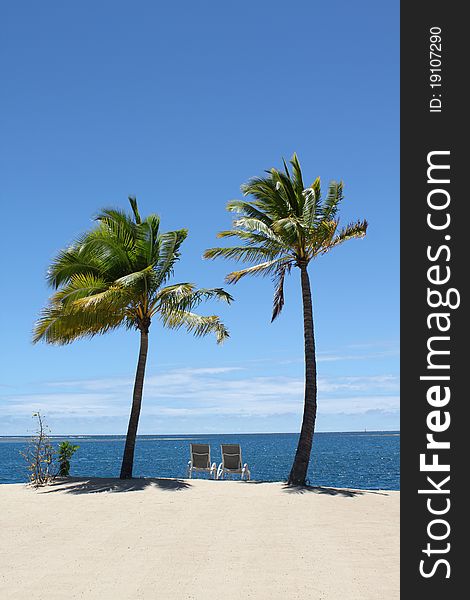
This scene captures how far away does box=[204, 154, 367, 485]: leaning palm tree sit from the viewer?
51.1 ft

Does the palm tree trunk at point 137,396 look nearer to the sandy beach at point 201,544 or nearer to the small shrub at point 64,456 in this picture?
the small shrub at point 64,456

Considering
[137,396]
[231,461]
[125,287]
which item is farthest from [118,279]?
[231,461]

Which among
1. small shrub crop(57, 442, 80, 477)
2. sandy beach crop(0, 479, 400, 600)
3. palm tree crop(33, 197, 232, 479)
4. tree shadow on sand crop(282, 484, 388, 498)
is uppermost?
palm tree crop(33, 197, 232, 479)

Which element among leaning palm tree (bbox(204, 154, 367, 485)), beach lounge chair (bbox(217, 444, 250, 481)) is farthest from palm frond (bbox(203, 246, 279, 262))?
beach lounge chair (bbox(217, 444, 250, 481))

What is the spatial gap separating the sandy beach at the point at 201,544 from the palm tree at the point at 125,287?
14.8 ft

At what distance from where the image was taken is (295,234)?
15633 mm

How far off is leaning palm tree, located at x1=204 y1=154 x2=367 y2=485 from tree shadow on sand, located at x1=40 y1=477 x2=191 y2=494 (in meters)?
2.74

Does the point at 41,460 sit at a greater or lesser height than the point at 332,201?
lesser

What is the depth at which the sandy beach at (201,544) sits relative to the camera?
6.37m

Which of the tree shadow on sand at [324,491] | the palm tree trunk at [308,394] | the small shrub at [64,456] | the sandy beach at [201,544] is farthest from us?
the small shrub at [64,456]

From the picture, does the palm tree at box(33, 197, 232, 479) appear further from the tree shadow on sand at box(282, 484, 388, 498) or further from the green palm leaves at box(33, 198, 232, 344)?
the tree shadow on sand at box(282, 484, 388, 498)

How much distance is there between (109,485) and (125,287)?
187 inches

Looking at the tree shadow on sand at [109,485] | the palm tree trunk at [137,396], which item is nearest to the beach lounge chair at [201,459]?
the palm tree trunk at [137,396]

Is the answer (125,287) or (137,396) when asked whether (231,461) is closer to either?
(137,396)
